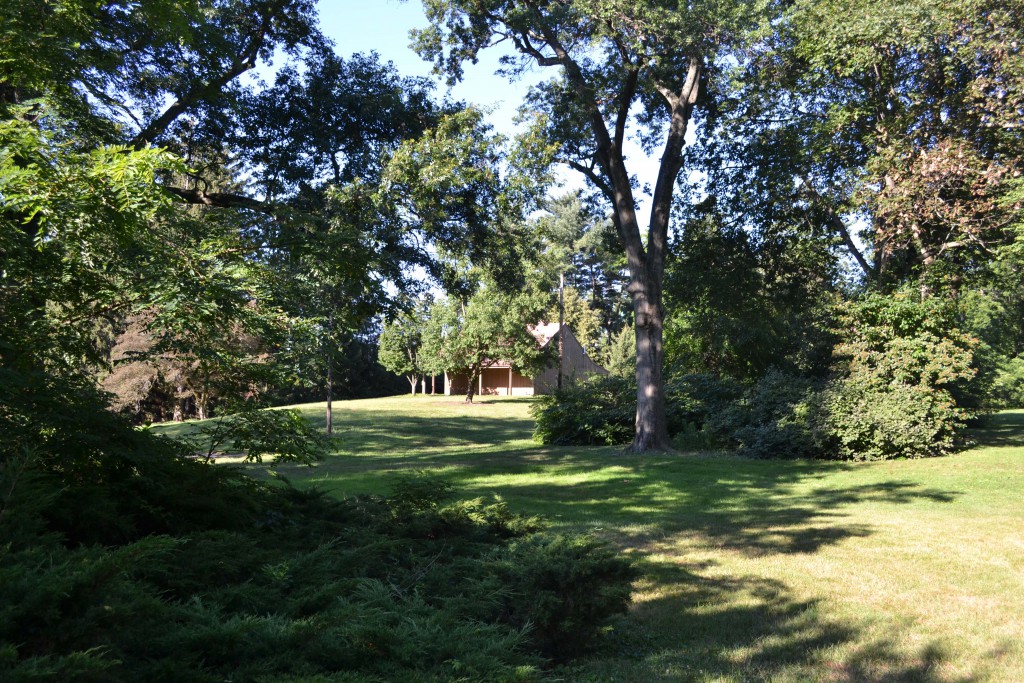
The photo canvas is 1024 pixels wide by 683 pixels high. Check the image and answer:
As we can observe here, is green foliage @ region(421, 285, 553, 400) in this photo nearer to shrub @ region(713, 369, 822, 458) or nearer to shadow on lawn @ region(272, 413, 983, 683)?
shadow on lawn @ region(272, 413, 983, 683)

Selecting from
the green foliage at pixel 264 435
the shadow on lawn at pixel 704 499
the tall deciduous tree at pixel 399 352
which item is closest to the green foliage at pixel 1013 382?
the shadow on lawn at pixel 704 499

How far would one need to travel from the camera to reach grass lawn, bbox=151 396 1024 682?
16.4ft

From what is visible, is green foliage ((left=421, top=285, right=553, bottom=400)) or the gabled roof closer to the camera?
green foliage ((left=421, top=285, right=553, bottom=400))

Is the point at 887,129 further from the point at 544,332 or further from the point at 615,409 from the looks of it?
the point at 544,332

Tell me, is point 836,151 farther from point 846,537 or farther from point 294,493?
point 294,493

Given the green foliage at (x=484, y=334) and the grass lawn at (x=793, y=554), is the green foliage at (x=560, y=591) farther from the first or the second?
the green foliage at (x=484, y=334)

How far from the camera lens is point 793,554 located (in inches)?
311

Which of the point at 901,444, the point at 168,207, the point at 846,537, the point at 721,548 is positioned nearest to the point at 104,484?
the point at 168,207

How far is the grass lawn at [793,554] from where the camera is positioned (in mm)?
5008

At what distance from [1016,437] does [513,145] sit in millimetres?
15083

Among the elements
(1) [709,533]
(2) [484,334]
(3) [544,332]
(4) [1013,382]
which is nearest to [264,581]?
(1) [709,533]

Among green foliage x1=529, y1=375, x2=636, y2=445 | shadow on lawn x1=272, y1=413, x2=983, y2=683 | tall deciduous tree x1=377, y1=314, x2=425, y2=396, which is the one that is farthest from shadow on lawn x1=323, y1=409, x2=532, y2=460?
tall deciduous tree x1=377, y1=314, x2=425, y2=396

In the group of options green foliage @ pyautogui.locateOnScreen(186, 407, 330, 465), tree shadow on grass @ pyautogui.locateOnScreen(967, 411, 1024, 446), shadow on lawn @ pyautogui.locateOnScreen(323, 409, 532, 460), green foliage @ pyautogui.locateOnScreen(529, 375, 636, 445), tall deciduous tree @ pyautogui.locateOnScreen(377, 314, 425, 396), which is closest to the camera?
green foliage @ pyautogui.locateOnScreen(186, 407, 330, 465)

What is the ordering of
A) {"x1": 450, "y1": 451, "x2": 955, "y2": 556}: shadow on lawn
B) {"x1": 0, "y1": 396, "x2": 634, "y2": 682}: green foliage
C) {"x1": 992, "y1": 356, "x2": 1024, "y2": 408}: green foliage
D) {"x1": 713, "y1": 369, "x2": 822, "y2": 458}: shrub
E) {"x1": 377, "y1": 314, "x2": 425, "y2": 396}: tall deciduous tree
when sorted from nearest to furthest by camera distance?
{"x1": 0, "y1": 396, "x2": 634, "y2": 682}: green foliage < {"x1": 450, "y1": 451, "x2": 955, "y2": 556}: shadow on lawn < {"x1": 713, "y1": 369, "x2": 822, "y2": 458}: shrub < {"x1": 992, "y1": 356, "x2": 1024, "y2": 408}: green foliage < {"x1": 377, "y1": 314, "x2": 425, "y2": 396}: tall deciduous tree
